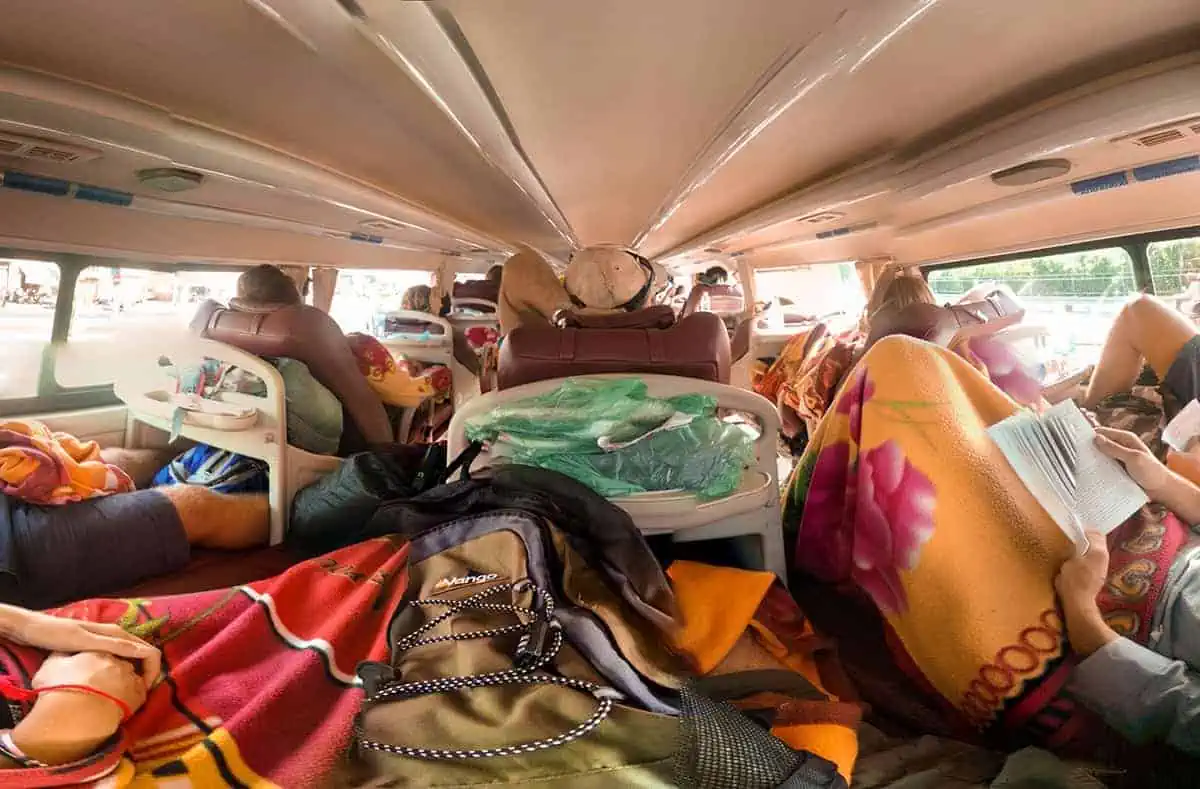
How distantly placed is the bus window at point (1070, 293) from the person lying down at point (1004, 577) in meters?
2.13

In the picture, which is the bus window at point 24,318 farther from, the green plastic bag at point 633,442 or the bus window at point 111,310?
the green plastic bag at point 633,442

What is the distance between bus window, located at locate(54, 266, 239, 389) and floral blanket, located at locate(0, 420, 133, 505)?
2.29 feet

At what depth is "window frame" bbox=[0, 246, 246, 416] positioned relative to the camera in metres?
2.46

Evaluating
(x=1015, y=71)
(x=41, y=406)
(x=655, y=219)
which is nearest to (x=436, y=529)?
(x=1015, y=71)

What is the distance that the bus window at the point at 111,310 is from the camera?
2.49 metres

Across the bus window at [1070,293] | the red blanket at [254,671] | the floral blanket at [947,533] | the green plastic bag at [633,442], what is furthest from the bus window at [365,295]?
the bus window at [1070,293]

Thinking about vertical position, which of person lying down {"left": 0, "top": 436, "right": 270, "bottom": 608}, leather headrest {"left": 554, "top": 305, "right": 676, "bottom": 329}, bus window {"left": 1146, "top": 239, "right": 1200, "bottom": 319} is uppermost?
bus window {"left": 1146, "top": 239, "right": 1200, "bottom": 319}

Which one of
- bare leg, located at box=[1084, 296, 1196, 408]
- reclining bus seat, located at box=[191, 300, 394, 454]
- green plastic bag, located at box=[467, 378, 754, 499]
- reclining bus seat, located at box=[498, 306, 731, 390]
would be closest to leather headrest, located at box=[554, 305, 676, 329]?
reclining bus seat, located at box=[498, 306, 731, 390]

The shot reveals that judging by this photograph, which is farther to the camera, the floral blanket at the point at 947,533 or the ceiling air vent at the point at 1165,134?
the ceiling air vent at the point at 1165,134

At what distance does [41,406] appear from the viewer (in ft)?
8.23

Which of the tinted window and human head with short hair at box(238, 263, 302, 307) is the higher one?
Answer: the tinted window

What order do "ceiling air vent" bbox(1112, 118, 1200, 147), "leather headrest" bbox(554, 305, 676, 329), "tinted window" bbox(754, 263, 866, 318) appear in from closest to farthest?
"ceiling air vent" bbox(1112, 118, 1200, 147) < "leather headrest" bbox(554, 305, 676, 329) < "tinted window" bbox(754, 263, 866, 318)

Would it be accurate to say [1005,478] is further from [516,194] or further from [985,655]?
[516,194]

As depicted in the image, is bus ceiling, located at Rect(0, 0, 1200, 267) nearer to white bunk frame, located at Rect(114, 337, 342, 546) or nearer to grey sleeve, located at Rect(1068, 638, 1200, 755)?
white bunk frame, located at Rect(114, 337, 342, 546)
